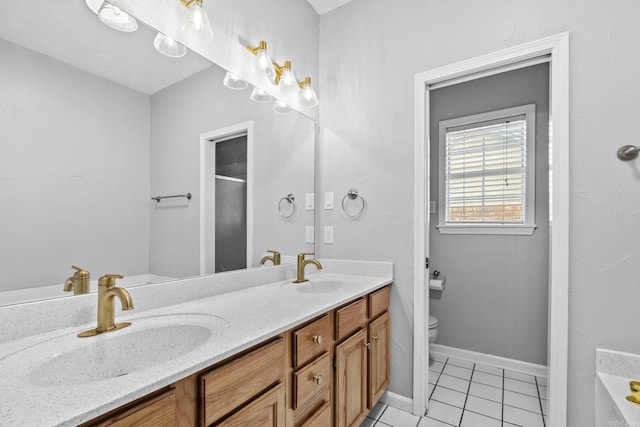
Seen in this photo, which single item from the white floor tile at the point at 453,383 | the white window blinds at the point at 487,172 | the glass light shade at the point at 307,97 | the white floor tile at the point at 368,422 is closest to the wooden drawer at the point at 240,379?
the white floor tile at the point at 368,422

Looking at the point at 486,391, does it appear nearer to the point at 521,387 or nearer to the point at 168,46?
the point at 521,387

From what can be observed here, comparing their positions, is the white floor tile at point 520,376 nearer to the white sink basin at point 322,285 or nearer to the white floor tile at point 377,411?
the white floor tile at point 377,411

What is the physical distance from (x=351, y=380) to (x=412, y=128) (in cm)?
142

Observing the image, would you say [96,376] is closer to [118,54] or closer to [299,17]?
[118,54]

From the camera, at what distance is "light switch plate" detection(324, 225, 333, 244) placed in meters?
2.14

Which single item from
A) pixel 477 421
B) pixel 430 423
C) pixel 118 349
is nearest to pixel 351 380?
pixel 430 423

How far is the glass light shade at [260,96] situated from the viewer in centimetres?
168

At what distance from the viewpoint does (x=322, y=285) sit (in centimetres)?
185

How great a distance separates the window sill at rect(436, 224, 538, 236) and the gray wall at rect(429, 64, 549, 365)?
39 millimetres

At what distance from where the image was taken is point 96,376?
792 millimetres

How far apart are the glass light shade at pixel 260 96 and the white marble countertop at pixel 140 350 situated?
0.95m

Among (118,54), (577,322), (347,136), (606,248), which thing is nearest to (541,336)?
(577,322)

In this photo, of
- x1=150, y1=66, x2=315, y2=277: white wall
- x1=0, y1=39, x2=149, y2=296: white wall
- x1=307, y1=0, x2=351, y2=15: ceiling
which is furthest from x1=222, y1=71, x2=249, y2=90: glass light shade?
x1=307, y1=0, x2=351, y2=15: ceiling

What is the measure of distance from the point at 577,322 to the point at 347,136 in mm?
1587
